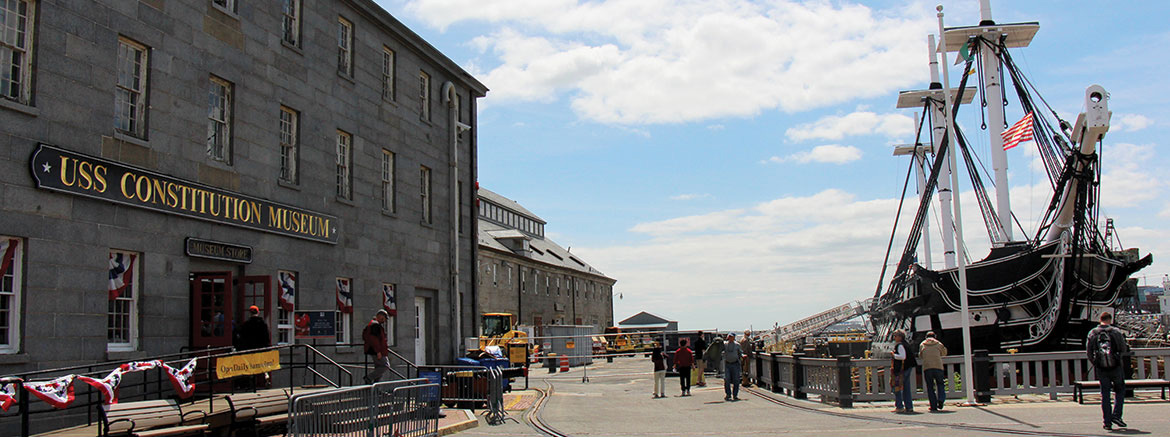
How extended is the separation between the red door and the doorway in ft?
30.5

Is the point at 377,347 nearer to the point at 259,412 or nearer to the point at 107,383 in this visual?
the point at 259,412

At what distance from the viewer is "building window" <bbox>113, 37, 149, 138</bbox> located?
50.0ft

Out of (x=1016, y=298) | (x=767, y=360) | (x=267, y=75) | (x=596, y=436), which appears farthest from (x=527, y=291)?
(x=596, y=436)

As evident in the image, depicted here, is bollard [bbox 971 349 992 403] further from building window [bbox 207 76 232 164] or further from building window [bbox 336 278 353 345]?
building window [bbox 207 76 232 164]

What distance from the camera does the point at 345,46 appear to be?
23062 mm

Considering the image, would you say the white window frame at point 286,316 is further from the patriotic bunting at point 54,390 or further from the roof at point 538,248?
the roof at point 538,248

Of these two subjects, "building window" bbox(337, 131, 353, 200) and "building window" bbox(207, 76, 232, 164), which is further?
"building window" bbox(337, 131, 353, 200)

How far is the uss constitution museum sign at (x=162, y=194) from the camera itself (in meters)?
13.7

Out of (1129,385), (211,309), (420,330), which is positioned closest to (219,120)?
(211,309)

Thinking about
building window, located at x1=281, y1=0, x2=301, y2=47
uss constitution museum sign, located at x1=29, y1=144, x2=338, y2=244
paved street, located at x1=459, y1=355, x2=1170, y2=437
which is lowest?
paved street, located at x1=459, y1=355, x2=1170, y2=437

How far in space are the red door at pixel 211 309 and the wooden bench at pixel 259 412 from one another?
79.7 inches

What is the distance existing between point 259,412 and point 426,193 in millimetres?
14379

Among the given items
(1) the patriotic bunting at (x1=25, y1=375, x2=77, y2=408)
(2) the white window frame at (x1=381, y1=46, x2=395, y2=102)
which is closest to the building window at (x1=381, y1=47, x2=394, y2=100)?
(2) the white window frame at (x1=381, y1=46, x2=395, y2=102)

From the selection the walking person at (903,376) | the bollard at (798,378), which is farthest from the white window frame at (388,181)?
the walking person at (903,376)
